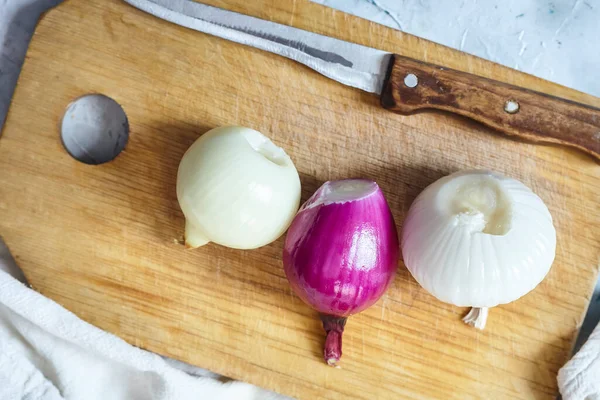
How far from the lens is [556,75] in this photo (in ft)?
3.81

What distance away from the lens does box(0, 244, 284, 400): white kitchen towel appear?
1027 millimetres

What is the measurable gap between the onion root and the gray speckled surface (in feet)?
0.78

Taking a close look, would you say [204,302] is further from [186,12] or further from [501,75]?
[501,75]

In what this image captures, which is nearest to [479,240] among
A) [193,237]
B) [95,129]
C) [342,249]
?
[342,249]

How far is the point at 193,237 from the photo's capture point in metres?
0.97

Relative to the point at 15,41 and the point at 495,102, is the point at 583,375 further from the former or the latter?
the point at 15,41

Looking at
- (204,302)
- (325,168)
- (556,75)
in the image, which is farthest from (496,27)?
(204,302)

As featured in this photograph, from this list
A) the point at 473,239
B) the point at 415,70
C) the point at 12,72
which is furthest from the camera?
the point at 12,72

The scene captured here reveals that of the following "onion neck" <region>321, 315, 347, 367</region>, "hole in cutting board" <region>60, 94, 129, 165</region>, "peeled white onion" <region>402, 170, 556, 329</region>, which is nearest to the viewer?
"peeled white onion" <region>402, 170, 556, 329</region>

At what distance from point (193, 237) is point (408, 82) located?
1.56 feet

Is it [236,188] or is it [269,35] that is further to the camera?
[269,35]

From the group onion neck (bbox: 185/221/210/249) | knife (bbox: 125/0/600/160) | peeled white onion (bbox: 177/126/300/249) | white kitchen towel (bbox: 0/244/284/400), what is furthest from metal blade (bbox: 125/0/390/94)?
white kitchen towel (bbox: 0/244/284/400)

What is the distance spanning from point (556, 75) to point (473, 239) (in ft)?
1.64

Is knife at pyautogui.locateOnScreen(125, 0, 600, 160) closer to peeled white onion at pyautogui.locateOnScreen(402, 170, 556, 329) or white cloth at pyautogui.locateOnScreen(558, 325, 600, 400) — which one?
peeled white onion at pyautogui.locateOnScreen(402, 170, 556, 329)
